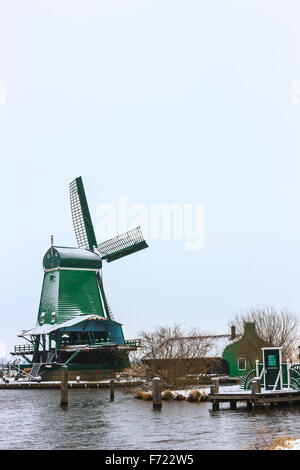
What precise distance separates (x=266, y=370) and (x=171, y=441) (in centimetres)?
1308

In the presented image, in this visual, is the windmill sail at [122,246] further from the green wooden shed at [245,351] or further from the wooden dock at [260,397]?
the wooden dock at [260,397]

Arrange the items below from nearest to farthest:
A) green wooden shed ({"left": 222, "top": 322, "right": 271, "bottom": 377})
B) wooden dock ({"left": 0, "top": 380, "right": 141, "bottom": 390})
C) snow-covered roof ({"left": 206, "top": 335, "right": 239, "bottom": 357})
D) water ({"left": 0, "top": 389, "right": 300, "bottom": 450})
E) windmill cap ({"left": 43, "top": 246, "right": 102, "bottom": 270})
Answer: water ({"left": 0, "top": 389, "right": 300, "bottom": 450}) < green wooden shed ({"left": 222, "top": 322, "right": 271, "bottom": 377}) < wooden dock ({"left": 0, "top": 380, "right": 141, "bottom": 390}) < snow-covered roof ({"left": 206, "top": 335, "right": 239, "bottom": 357}) < windmill cap ({"left": 43, "top": 246, "right": 102, "bottom": 270})

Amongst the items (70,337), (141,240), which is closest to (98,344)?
(70,337)

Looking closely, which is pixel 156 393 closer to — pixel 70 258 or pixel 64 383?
Result: pixel 64 383

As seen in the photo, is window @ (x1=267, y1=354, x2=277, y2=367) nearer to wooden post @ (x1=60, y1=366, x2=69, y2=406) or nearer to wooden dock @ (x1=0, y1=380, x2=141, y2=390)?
wooden post @ (x1=60, y1=366, x2=69, y2=406)

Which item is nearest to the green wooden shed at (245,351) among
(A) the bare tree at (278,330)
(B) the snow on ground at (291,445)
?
(A) the bare tree at (278,330)

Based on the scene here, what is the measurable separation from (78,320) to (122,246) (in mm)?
10252

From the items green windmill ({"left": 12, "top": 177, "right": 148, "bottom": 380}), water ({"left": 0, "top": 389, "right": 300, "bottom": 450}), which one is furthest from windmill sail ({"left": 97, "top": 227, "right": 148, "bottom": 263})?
water ({"left": 0, "top": 389, "right": 300, "bottom": 450})

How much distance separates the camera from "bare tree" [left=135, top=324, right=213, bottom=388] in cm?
4925

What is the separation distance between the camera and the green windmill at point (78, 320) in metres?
73.8

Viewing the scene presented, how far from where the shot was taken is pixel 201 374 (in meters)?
54.2

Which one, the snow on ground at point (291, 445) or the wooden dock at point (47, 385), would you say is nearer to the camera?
the snow on ground at point (291, 445)

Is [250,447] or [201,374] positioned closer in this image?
[250,447]
